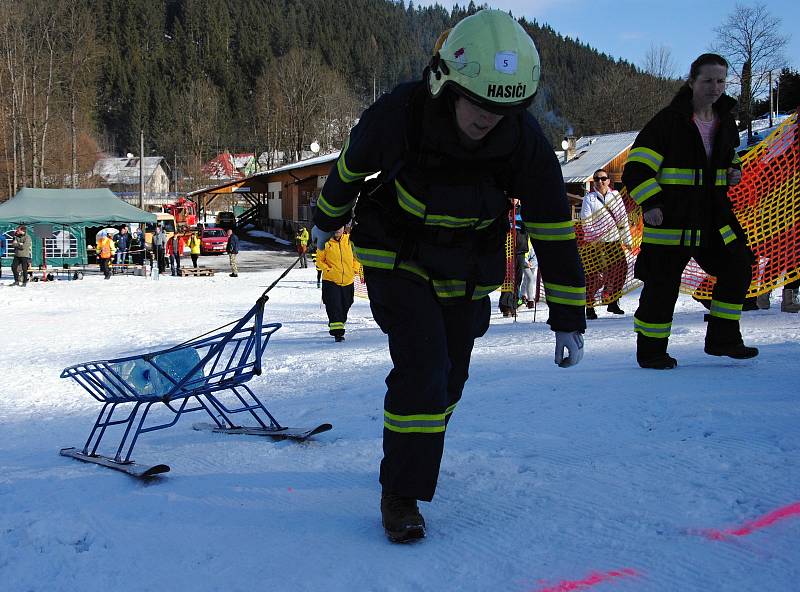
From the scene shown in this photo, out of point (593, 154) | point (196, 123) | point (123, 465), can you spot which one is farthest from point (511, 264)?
point (196, 123)

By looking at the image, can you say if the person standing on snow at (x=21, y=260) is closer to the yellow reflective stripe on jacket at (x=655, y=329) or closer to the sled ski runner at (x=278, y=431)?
the sled ski runner at (x=278, y=431)

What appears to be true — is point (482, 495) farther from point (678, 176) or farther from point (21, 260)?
point (21, 260)

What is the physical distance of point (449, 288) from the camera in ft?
9.38

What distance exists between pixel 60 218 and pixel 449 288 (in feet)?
91.1

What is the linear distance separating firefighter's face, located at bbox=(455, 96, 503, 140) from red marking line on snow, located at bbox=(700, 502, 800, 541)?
1615 millimetres

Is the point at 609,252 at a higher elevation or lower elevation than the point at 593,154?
lower

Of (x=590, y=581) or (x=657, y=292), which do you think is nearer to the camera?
(x=590, y=581)

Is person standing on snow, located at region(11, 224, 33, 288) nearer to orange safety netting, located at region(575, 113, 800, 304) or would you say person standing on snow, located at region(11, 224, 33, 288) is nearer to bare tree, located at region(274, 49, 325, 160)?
orange safety netting, located at region(575, 113, 800, 304)

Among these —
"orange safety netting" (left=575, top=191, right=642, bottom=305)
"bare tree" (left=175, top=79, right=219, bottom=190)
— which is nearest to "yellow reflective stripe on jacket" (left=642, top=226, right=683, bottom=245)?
"orange safety netting" (left=575, top=191, right=642, bottom=305)

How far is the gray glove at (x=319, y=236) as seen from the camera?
10.4ft

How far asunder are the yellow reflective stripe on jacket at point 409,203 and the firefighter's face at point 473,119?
31cm

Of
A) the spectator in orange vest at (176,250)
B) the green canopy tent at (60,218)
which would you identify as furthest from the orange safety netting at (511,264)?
the green canopy tent at (60,218)

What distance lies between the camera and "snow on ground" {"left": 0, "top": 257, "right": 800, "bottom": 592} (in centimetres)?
239

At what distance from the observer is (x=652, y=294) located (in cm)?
486
